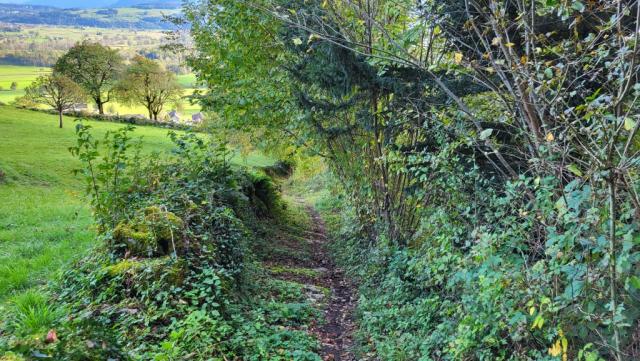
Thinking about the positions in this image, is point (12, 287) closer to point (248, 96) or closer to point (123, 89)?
point (248, 96)

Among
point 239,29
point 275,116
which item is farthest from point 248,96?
point 239,29

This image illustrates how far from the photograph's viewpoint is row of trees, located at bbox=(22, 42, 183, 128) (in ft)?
174

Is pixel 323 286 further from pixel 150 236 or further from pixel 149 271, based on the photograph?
pixel 149 271

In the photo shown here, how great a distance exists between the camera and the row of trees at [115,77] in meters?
53.0

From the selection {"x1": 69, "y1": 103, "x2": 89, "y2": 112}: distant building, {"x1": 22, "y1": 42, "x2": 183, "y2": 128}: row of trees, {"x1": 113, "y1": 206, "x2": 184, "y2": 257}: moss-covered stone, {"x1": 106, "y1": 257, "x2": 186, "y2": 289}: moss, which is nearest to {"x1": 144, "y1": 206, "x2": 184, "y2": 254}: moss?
{"x1": 113, "y1": 206, "x2": 184, "y2": 257}: moss-covered stone

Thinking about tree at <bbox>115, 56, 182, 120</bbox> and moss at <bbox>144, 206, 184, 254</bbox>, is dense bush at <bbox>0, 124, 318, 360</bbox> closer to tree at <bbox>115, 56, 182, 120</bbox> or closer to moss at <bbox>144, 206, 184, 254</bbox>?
moss at <bbox>144, 206, 184, 254</bbox>

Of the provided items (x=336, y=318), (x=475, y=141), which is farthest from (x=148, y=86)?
(x=475, y=141)

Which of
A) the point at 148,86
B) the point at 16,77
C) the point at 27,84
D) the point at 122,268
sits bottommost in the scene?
the point at 122,268

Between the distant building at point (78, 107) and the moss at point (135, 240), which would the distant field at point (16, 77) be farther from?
the moss at point (135, 240)

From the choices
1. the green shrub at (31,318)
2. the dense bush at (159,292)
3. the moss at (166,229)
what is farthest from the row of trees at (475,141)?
the green shrub at (31,318)

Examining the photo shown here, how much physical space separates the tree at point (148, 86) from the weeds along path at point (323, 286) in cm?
4578

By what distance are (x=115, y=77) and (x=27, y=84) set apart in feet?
76.2

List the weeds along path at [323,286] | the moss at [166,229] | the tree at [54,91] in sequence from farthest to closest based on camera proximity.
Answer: the tree at [54,91] → the weeds along path at [323,286] → the moss at [166,229]

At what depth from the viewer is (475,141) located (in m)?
4.21
